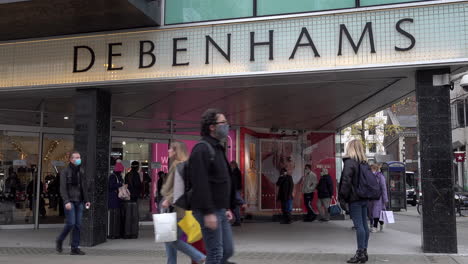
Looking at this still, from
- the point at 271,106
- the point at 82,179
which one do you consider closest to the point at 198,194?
the point at 82,179

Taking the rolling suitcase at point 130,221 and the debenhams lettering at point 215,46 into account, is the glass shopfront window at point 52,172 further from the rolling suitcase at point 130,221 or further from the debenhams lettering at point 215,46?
the debenhams lettering at point 215,46

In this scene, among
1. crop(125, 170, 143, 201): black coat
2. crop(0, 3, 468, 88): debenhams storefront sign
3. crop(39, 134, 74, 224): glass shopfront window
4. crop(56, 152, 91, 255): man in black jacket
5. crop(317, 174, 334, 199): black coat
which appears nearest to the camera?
crop(0, 3, 468, 88): debenhams storefront sign

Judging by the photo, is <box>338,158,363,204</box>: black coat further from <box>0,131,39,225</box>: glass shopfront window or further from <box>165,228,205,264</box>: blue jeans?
<box>0,131,39,225</box>: glass shopfront window

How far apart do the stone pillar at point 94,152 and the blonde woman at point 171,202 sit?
3794 millimetres

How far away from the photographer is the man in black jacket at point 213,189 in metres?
3.92

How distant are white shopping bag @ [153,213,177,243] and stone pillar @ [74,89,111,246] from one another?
414cm

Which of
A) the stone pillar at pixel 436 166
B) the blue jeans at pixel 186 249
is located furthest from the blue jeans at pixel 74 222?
the stone pillar at pixel 436 166

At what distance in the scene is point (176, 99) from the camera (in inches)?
407

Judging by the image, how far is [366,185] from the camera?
654 centimetres

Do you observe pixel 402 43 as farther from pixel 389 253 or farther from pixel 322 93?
pixel 389 253

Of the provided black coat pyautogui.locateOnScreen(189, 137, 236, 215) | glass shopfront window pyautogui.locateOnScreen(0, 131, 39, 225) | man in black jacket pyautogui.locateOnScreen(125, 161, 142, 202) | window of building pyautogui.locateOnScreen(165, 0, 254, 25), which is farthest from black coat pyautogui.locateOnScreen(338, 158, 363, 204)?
glass shopfront window pyautogui.locateOnScreen(0, 131, 39, 225)

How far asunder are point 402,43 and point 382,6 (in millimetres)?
693

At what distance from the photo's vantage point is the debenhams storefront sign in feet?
24.5

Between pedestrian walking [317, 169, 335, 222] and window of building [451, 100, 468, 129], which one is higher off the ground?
window of building [451, 100, 468, 129]
